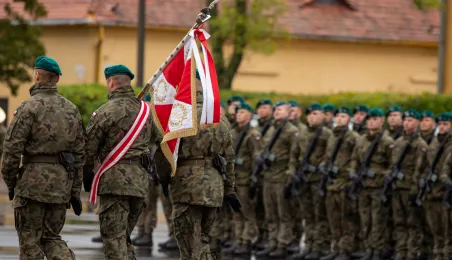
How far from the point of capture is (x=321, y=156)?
1761 cm

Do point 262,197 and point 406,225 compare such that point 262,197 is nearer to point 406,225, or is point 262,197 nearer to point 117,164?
point 406,225

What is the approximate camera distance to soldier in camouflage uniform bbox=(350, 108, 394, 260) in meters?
16.9

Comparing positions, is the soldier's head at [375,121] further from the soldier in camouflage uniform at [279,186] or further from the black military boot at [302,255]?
the black military boot at [302,255]

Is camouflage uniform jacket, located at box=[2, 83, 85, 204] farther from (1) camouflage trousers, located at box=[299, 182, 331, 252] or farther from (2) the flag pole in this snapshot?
(1) camouflage trousers, located at box=[299, 182, 331, 252]

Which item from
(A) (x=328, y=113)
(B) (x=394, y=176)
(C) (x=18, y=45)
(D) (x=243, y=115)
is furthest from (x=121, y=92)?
(C) (x=18, y=45)

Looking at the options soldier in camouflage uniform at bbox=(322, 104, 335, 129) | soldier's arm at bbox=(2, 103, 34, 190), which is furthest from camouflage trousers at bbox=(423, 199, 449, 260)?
soldier's arm at bbox=(2, 103, 34, 190)

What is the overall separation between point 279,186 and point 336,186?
38.2 inches

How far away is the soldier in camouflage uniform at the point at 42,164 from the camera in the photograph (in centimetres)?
1171

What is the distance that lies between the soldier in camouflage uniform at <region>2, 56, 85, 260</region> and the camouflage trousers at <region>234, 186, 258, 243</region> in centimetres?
614

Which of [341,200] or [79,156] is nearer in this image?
[79,156]

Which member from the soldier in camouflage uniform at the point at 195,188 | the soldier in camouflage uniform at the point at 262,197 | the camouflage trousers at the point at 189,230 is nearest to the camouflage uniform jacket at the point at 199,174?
the soldier in camouflage uniform at the point at 195,188

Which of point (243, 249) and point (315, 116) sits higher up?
point (315, 116)

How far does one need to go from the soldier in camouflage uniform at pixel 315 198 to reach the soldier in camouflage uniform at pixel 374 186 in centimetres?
65

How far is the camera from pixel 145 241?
59.2ft
